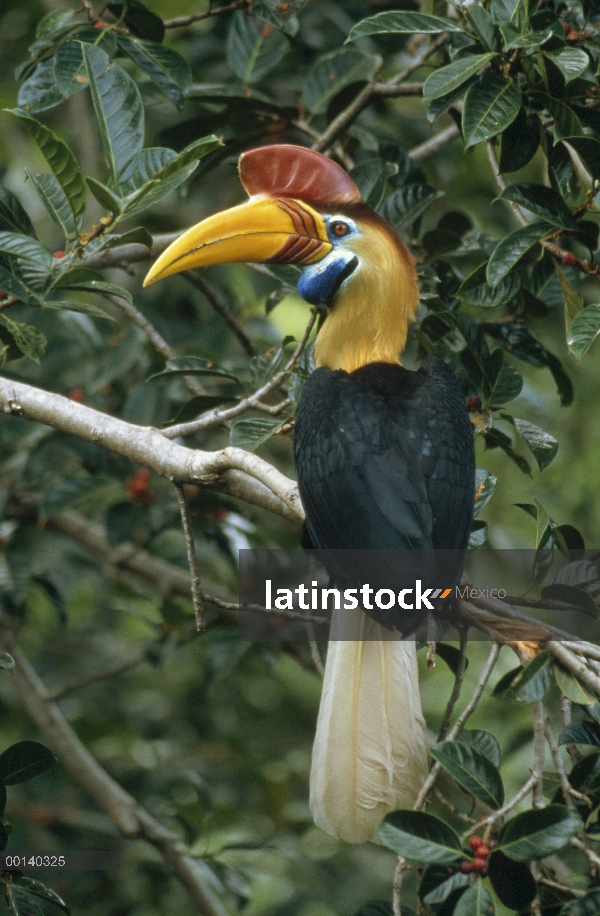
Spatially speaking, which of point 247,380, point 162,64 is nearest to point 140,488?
point 247,380

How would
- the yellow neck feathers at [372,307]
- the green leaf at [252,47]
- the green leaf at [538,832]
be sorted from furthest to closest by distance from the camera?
1. the green leaf at [252,47]
2. the yellow neck feathers at [372,307]
3. the green leaf at [538,832]

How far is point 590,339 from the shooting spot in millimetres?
1984

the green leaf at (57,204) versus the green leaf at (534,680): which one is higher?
the green leaf at (57,204)

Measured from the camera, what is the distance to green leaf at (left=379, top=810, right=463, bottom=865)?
5.30 feet

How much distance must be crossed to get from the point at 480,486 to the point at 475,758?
2.97 ft

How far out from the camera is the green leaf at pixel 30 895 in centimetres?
185

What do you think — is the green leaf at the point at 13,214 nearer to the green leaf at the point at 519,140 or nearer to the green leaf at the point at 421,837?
the green leaf at the point at 519,140

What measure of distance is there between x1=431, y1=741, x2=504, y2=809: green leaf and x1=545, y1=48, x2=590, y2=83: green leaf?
1381 millimetres

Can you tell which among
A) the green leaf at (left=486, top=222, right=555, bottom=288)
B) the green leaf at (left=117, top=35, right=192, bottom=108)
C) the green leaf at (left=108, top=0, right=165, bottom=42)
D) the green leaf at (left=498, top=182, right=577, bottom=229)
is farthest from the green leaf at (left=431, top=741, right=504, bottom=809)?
the green leaf at (left=108, top=0, right=165, bottom=42)

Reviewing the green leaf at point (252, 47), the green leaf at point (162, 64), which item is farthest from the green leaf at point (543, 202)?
the green leaf at point (252, 47)

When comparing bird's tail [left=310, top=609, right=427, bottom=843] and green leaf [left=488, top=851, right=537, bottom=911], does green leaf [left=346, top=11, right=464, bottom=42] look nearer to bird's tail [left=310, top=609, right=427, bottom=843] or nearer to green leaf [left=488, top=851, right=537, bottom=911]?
bird's tail [left=310, top=609, right=427, bottom=843]

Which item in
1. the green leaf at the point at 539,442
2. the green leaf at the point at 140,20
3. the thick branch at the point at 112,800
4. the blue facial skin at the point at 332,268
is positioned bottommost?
the thick branch at the point at 112,800

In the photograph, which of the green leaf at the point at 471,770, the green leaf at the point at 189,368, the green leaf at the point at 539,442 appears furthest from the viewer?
the green leaf at the point at 189,368

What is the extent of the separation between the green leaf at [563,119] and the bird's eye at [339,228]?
67 cm
